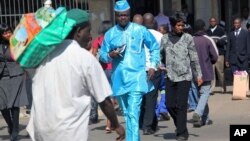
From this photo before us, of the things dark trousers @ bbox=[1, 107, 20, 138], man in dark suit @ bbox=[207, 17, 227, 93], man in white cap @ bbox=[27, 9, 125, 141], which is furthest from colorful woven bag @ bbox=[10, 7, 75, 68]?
man in dark suit @ bbox=[207, 17, 227, 93]

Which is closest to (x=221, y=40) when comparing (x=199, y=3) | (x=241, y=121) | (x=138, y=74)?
(x=199, y=3)

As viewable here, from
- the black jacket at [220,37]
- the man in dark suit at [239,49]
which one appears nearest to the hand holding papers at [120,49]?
the man in dark suit at [239,49]

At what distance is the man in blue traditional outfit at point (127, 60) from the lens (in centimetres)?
842

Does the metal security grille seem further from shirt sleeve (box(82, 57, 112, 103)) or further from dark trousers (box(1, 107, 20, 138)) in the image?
shirt sleeve (box(82, 57, 112, 103))

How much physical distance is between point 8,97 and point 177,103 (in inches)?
103

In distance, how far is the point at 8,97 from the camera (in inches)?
415

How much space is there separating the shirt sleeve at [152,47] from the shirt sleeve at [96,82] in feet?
12.3

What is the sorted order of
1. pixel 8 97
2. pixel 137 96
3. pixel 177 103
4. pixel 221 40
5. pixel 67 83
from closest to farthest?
pixel 67 83, pixel 137 96, pixel 177 103, pixel 8 97, pixel 221 40

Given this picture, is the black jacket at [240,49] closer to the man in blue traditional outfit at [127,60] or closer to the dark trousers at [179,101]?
the dark trousers at [179,101]

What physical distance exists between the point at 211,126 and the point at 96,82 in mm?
6151

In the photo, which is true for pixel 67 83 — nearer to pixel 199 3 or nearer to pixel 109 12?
pixel 109 12

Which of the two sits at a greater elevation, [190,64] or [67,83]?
[67,83]

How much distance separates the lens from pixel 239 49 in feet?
44.7

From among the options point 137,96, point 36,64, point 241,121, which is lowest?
point 241,121
